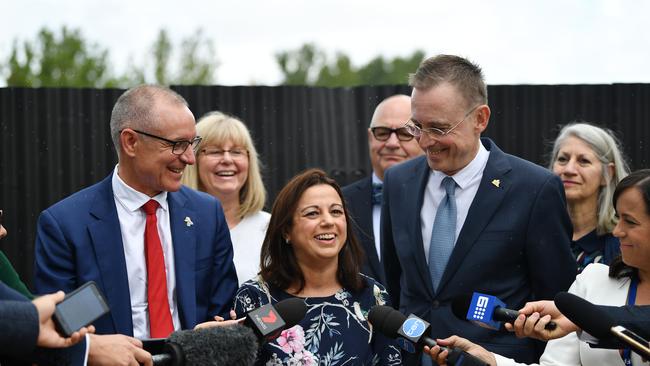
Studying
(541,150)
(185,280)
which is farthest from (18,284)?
(541,150)

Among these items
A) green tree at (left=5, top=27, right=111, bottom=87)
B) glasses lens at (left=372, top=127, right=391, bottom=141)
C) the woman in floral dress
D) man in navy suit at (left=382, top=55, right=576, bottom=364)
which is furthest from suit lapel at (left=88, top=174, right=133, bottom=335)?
green tree at (left=5, top=27, right=111, bottom=87)

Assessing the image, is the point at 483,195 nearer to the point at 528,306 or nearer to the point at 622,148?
the point at 528,306

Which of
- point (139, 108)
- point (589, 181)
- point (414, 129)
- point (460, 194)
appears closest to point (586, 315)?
point (460, 194)

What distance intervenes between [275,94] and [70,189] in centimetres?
202

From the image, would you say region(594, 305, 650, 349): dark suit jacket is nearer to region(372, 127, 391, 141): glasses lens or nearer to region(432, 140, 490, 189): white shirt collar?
region(432, 140, 490, 189): white shirt collar

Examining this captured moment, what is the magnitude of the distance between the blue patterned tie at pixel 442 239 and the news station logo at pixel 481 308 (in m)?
0.92

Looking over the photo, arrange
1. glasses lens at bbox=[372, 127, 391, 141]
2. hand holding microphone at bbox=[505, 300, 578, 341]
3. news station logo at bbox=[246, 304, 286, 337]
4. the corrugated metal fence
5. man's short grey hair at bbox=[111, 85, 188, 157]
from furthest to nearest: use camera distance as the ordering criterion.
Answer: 1. the corrugated metal fence
2. glasses lens at bbox=[372, 127, 391, 141]
3. man's short grey hair at bbox=[111, 85, 188, 157]
4. hand holding microphone at bbox=[505, 300, 578, 341]
5. news station logo at bbox=[246, 304, 286, 337]

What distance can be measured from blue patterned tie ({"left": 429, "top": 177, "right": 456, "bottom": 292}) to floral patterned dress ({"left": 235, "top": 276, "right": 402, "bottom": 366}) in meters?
0.36

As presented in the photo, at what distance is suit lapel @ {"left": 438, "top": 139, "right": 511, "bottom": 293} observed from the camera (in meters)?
4.34

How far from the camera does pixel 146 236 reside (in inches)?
171

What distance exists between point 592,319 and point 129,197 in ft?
7.77

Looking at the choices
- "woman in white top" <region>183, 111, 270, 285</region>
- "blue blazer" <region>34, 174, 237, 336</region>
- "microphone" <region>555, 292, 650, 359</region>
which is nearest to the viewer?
"microphone" <region>555, 292, 650, 359</region>

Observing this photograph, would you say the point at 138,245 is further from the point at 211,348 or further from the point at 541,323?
the point at 541,323

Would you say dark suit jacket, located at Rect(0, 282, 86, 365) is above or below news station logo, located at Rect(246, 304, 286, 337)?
above
